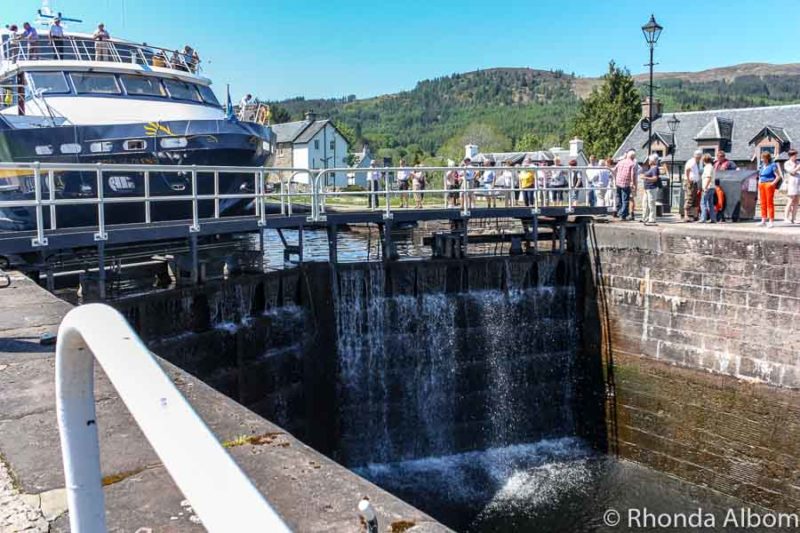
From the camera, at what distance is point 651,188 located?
13875mm

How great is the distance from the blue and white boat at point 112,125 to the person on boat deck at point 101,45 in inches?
1.1

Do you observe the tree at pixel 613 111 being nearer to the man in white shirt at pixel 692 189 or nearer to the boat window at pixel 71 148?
the man in white shirt at pixel 692 189

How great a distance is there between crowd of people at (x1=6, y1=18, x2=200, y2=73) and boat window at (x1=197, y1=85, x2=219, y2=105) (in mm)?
705

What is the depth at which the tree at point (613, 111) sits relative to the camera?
5475 cm

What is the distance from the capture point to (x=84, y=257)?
39.2 feet

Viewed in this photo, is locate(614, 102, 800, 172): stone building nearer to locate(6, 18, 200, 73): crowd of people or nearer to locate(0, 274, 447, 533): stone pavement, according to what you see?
locate(6, 18, 200, 73): crowd of people

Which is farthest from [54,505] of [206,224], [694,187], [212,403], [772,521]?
[694,187]

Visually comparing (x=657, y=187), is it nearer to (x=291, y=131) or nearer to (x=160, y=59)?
(x=160, y=59)

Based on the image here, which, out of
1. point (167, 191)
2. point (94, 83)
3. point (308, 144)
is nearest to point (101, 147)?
point (167, 191)

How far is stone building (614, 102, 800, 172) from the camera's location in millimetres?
38625

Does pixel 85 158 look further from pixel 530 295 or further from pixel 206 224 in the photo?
pixel 530 295

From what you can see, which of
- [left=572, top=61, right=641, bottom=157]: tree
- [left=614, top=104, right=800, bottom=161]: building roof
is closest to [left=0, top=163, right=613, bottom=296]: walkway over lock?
[left=614, top=104, right=800, bottom=161]: building roof

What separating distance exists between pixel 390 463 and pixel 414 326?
2.46m

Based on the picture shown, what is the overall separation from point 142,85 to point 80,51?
5.71 ft
